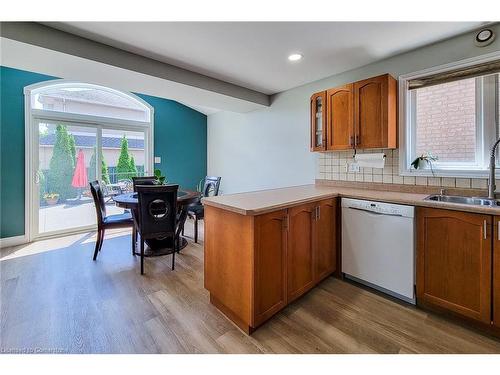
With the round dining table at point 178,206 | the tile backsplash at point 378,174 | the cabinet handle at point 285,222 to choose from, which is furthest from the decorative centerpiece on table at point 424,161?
the round dining table at point 178,206

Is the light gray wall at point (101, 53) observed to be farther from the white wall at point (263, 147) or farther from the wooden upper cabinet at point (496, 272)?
the wooden upper cabinet at point (496, 272)

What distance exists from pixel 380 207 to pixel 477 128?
113 centimetres

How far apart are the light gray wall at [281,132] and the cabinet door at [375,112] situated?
36cm

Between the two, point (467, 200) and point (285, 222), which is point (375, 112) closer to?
point (467, 200)

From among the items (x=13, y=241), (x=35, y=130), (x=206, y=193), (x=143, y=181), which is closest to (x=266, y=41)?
(x=206, y=193)

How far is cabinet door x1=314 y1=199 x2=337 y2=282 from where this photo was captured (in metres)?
2.13

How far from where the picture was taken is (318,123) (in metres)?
2.87

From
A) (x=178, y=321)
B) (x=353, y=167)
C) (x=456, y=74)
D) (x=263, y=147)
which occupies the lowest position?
(x=178, y=321)

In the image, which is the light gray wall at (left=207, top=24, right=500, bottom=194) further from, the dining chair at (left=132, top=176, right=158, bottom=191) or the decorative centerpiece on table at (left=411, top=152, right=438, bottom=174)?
the dining chair at (left=132, top=176, right=158, bottom=191)

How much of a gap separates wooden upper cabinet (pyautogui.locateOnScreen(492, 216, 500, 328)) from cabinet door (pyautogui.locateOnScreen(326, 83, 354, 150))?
1.32 meters

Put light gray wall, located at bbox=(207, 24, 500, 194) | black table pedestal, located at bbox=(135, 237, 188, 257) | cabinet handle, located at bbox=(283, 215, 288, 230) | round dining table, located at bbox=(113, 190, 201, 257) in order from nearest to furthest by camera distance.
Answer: cabinet handle, located at bbox=(283, 215, 288, 230), light gray wall, located at bbox=(207, 24, 500, 194), round dining table, located at bbox=(113, 190, 201, 257), black table pedestal, located at bbox=(135, 237, 188, 257)

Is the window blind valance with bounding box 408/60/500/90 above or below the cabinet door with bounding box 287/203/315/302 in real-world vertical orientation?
above

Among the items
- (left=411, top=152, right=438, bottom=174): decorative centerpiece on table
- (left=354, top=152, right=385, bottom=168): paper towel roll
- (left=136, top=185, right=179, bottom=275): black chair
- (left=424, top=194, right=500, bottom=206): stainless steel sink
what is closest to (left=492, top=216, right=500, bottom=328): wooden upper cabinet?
(left=424, top=194, right=500, bottom=206): stainless steel sink
